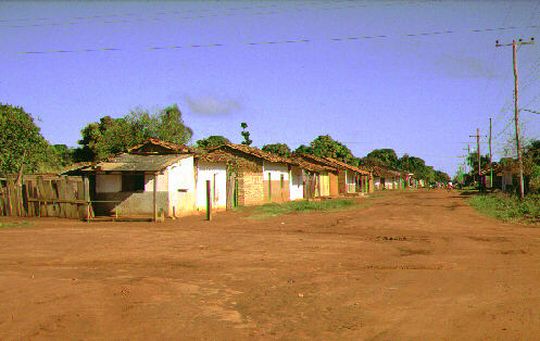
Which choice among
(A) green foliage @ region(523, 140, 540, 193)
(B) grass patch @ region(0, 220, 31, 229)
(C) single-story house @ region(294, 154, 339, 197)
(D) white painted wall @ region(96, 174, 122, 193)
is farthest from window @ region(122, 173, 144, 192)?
(A) green foliage @ region(523, 140, 540, 193)

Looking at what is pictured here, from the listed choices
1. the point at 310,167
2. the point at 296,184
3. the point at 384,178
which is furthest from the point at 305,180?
the point at 384,178

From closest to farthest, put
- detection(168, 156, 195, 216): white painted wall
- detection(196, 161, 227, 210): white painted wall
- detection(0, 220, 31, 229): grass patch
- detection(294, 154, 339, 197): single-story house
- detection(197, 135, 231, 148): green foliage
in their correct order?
detection(0, 220, 31, 229): grass patch < detection(168, 156, 195, 216): white painted wall < detection(196, 161, 227, 210): white painted wall < detection(294, 154, 339, 197): single-story house < detection(197, 135, 231, 148): green foliage

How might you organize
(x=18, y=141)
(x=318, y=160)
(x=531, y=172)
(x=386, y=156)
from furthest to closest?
(x=386, y=156)
(x=318, y=160)
(x=531, y=172)
(x=18, y=141)

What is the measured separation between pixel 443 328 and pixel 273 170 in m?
31.1

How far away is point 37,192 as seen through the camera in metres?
23.9

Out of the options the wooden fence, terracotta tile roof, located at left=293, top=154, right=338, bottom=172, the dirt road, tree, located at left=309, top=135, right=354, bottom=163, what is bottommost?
the dirt road

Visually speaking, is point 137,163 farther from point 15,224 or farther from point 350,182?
point 350,182

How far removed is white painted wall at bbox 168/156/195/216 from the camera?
2369 centimetres

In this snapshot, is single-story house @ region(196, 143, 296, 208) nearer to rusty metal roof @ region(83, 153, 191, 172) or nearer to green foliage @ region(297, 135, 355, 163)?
rusty metal roof @ region(83, 153, 191, 172)

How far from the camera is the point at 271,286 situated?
8430mm

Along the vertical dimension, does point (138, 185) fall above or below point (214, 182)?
below

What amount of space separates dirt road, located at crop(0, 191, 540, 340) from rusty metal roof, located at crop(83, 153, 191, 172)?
23.3ft

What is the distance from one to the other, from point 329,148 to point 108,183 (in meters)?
49.6

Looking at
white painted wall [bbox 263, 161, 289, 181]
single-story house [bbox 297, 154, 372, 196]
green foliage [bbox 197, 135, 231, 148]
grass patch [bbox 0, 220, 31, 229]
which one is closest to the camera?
grass patch [bbox 0, 220, 31, 229]
